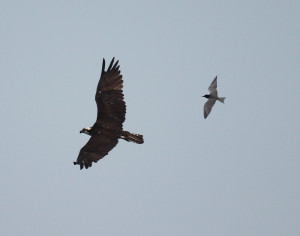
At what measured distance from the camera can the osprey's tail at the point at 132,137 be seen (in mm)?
23359

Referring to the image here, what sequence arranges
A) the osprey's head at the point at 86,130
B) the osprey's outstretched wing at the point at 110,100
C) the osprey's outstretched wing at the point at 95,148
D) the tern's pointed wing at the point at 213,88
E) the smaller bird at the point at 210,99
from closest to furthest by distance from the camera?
the osprey's outstretched wing at the point at 110,100
the osprey's outstretched wing at the point at 95,148
the osprey's head at the point at 86,130
the smaller bird at the point at 210,99
the tern's pointed wing at the point at 213,88

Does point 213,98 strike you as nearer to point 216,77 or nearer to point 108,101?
point 216,77

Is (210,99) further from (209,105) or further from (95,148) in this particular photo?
(95,148)

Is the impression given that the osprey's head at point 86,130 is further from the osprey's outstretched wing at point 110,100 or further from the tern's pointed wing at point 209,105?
the tern's pointed wing at point 209,105

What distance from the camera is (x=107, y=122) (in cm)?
2353

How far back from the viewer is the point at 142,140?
2338 centimetres

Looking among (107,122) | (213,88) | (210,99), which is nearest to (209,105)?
(210,99)

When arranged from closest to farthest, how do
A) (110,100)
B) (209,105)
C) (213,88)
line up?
(110,100)
(209,105)
(213,88)

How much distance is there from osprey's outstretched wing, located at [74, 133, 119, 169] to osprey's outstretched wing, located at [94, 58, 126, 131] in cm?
46

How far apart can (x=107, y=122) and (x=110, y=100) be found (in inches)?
35.5

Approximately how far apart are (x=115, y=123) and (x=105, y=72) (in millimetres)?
1978

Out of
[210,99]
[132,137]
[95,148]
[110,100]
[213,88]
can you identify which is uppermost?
[213,88]

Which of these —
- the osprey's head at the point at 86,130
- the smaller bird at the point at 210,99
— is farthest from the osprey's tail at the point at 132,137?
the smaller bird at the point at 210,99

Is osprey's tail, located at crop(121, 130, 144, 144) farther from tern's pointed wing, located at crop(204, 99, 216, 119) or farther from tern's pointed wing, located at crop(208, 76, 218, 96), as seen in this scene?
tern's pointed wing, located at crop(208, 76, 218, 96)
